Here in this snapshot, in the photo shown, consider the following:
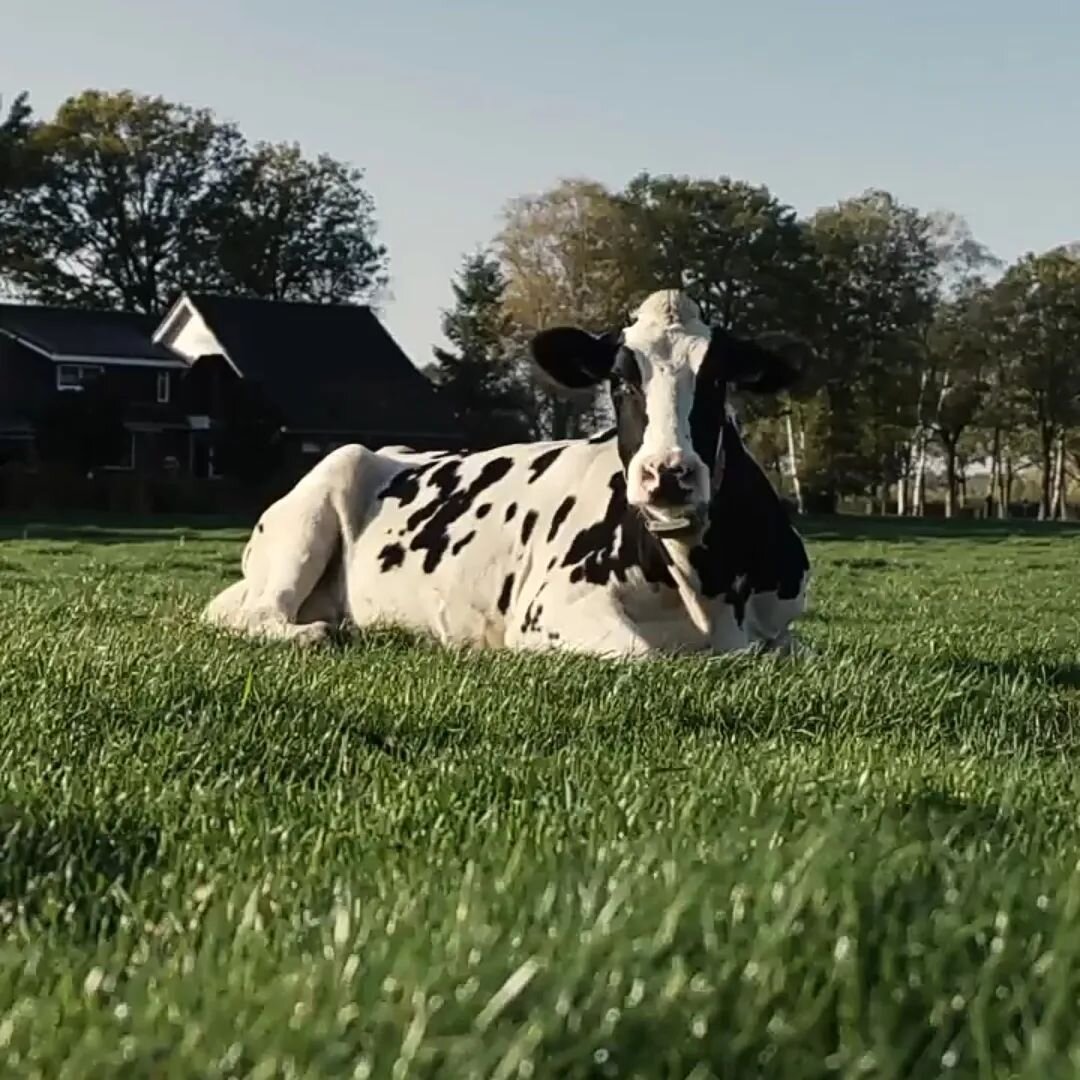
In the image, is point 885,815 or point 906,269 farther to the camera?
point 906,269

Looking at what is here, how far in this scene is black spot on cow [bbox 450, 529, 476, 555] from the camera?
9781mm

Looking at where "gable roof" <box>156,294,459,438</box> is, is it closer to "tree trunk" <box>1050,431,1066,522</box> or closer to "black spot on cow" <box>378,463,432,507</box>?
"tree trunk" <box>1050,431,1066,522</box>

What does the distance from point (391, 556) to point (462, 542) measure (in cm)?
53

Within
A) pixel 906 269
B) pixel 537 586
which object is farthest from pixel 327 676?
pixel 906 269

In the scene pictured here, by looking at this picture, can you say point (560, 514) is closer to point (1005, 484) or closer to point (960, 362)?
point (960, 362)

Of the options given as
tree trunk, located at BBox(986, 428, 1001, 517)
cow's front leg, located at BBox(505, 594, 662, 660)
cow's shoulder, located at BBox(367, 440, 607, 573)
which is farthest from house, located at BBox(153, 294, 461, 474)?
cow's front leg, located at BBox(505, 594, 662, 660)

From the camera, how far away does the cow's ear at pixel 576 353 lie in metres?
8.88

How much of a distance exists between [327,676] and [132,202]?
81667mm

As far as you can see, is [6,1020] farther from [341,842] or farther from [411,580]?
[411,580]

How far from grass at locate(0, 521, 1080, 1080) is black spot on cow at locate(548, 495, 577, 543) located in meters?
2.87

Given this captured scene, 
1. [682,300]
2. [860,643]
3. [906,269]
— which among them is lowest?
[860,643]

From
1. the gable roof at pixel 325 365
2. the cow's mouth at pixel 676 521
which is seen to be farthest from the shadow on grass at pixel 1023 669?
the gable roof at pixel 325 365

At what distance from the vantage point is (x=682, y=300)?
8688 mm

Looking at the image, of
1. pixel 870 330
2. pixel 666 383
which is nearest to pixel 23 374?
pixel 870 330
